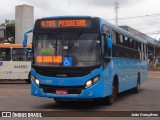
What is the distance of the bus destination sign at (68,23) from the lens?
1377 cm

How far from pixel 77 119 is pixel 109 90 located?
3.49 m

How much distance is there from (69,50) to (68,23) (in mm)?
1006

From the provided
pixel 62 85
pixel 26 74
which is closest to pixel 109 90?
pixel 62 85

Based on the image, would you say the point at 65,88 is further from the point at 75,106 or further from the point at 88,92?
the point at 75,106

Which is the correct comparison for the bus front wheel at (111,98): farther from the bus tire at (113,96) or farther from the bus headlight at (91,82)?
the bus headlight at (91,82)

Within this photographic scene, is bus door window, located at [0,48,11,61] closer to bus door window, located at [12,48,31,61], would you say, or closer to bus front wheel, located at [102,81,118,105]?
bus door window, located at [12,48,31,61]

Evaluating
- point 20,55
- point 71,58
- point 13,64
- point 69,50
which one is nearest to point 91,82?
point 71,58

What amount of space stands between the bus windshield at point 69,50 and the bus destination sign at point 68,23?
30cm

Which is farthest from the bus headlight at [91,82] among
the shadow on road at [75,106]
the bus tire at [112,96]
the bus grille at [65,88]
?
the bus tire at [112,96]

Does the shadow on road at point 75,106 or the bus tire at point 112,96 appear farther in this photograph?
the bus tire at point 112,96

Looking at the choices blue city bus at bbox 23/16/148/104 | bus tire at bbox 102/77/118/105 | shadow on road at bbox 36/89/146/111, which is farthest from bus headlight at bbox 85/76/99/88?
bus tire at bbox 102/77/118/105

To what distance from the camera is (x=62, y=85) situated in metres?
13.4

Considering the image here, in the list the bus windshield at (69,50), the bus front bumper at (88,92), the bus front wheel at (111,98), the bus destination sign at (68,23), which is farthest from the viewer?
the bus front wheel at (111,98)

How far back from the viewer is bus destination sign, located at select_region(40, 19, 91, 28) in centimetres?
1377
